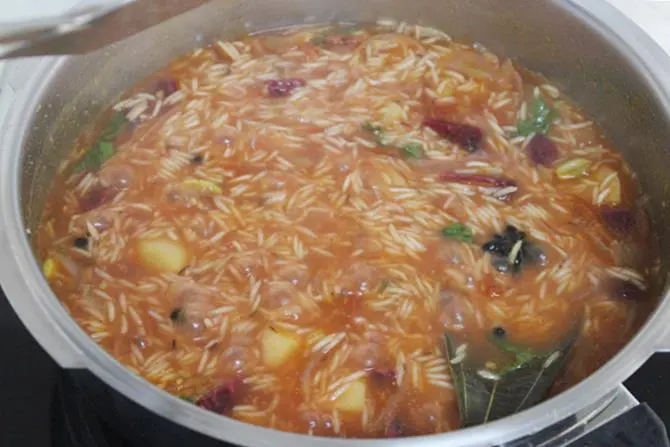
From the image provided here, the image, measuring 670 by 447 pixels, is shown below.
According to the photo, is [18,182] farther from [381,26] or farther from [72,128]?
[381,26]

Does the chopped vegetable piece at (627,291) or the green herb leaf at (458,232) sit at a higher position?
the chopped vegetable piece at (627,291)

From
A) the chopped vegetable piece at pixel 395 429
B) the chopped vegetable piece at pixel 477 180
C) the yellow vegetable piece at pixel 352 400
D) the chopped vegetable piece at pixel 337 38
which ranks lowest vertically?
the yellow vegetable piece at pixel 352 400

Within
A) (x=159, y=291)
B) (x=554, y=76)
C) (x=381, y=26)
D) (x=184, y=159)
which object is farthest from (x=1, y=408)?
(x=554, y=76)

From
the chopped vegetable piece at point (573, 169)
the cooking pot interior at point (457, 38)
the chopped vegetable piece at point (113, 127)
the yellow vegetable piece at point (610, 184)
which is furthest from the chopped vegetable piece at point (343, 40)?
the yellow vegetable piece at point (610, 184)

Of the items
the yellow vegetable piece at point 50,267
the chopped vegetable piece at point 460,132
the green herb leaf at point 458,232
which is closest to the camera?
the yellow vegetable piece at point 50,267

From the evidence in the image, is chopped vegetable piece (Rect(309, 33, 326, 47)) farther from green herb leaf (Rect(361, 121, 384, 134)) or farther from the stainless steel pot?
green herb leaf (Rect(361, 121, 384, 134))

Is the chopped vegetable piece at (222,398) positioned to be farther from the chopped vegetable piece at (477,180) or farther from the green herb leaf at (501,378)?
the chopped vegetable piece at (477,180)

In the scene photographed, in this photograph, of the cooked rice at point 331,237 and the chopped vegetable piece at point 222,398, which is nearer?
the chopped vegetable piece at point 222,398

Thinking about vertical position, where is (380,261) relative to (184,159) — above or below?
above
